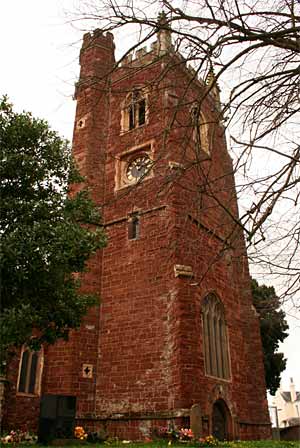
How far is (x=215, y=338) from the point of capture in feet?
51.4

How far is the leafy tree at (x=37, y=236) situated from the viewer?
31.2 feet

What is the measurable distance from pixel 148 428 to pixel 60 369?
134 inches

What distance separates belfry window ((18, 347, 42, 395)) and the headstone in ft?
18.7

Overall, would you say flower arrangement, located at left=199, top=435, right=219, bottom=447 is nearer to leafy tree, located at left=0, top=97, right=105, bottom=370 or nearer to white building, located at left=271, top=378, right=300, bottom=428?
leafy tree, located at left=0, top=97, right=105, bottom=370

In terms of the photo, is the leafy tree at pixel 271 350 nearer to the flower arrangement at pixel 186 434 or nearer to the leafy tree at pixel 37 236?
the flower arrangement at pixel 186 434

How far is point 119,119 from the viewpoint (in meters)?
19.9

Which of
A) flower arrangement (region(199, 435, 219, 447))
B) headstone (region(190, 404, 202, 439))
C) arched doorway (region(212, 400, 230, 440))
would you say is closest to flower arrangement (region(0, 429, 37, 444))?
headstone (region(190, 404, 202, 439))

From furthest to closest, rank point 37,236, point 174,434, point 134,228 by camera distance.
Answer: point 134,228 → point 174,434 → point 37,236

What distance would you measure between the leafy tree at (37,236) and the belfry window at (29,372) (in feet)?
18.0

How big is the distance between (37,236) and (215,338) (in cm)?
824

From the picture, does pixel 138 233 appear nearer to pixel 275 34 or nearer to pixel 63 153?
pixel 63 153

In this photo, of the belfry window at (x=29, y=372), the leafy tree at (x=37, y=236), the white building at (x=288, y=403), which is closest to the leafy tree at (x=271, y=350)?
the belfry window at (x=29, y=372)

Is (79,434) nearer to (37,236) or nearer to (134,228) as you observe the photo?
(37,236)

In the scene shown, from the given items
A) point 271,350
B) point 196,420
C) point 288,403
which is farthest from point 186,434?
point 288,403
